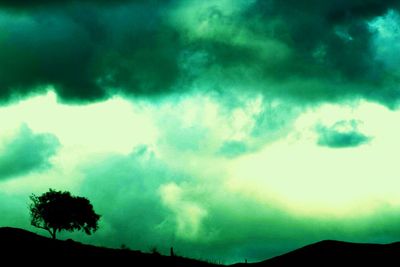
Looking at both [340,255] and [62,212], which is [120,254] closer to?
[340,255]

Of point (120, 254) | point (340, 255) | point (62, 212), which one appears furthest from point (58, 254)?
point (62, 212)

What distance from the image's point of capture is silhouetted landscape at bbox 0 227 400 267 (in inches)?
1128

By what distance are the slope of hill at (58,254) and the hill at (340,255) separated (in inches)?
337

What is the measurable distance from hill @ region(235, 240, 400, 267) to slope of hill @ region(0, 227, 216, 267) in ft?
28.1

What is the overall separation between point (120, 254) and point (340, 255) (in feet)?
47.9

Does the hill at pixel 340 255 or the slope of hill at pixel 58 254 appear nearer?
the hill at pixel 340 255

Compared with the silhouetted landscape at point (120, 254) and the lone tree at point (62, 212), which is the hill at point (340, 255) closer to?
the silhouetted landscape at point (120, 254)

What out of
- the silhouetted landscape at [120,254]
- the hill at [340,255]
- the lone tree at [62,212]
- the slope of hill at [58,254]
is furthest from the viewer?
the lone tree at [62,212]

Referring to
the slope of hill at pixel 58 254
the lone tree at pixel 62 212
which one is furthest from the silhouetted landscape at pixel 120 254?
the lone tree at pixel 62 212

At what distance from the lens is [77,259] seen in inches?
1265

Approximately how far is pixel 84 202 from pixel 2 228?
51.1 m

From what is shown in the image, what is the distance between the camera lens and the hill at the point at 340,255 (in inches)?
1112

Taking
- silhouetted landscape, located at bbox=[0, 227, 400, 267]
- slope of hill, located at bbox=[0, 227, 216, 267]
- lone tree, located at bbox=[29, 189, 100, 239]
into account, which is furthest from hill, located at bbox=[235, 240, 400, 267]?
lone tree, located at bbox=[29, 189, 100, 239]

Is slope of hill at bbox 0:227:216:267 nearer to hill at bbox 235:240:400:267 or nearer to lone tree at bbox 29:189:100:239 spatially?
hill at bbox 235:240:400:267
